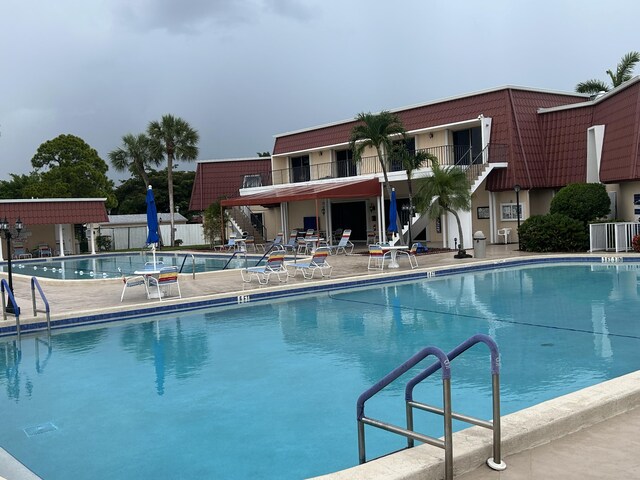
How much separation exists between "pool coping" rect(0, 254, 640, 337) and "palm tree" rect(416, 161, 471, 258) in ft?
9.91

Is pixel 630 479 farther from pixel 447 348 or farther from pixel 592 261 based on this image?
pixel 592 261

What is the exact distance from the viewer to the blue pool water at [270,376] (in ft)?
18.2

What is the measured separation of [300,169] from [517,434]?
102 ft

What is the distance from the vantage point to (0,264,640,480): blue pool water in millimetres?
5539

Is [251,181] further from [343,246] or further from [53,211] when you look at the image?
[343,246]

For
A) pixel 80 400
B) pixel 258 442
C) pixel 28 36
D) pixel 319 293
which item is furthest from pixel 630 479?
pixel 28 36

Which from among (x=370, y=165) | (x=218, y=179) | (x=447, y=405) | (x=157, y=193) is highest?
(x=157, y=193)

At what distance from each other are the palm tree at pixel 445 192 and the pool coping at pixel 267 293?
3021mm

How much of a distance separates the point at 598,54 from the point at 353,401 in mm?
33768

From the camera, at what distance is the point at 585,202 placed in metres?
21.5

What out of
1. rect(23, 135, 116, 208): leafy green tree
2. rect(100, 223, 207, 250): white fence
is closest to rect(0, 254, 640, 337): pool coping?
rect(100, 223, 207, 250): white fence

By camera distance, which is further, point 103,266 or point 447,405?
point 103,266

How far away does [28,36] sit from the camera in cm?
2139

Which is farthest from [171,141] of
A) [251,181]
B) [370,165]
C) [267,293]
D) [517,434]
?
[517,434]
